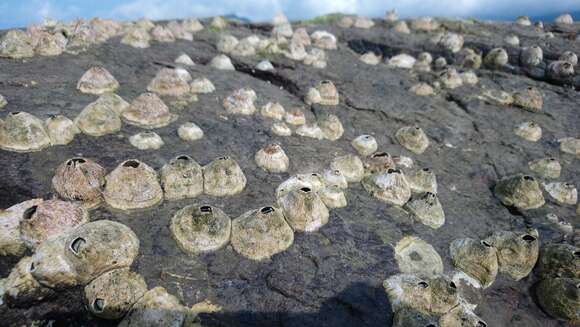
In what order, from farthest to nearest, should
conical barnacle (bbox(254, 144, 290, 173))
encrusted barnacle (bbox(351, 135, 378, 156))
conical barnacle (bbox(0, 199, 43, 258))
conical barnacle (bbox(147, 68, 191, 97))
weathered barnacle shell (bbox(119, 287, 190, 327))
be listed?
conical barnacle (bbox(147, 68, 191, 97)) < encrusted barnacle (bbox(351, 135, 378, 156)) < conical barnacle (bbox(254, 144, 290, 173)) < conical barnacle (bbox(0, 199, 43, 258)) < weathered barnacle shell (bbox(119, 287, 190, 327))

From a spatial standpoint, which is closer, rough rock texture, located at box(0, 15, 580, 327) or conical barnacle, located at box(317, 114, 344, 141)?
rough rock texture, located at box(0, 15, 580, 327)

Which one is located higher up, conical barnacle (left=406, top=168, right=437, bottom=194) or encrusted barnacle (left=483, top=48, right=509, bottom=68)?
encrusted barnacle (left=483, top=48, right=509, bottom=68)

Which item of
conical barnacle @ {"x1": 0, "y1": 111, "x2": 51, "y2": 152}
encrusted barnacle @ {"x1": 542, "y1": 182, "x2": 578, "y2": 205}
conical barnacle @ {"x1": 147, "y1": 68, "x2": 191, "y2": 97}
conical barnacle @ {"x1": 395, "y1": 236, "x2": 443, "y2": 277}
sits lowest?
encrusted barnacle @ {"x1": 542, "y1": 182, "x2": 578, "y2": 205}

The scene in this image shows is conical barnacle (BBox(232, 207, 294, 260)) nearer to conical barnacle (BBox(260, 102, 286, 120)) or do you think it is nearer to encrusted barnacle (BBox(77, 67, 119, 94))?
conical barnacle (BBox(260, 102, 286, 120))

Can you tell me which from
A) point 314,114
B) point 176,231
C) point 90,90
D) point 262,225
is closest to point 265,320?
point 262,225

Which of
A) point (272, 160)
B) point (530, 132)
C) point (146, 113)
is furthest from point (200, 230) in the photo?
point (530, 132)

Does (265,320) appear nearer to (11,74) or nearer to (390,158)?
(390,158)

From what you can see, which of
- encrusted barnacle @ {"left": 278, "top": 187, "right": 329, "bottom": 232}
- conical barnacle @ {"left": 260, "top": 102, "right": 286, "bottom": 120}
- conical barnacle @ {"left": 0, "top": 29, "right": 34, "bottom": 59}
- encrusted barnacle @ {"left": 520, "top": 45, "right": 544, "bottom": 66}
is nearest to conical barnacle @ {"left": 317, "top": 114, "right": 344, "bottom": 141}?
conical barnacle @ {"left": 260, "top": 102, "right": 286, "bottom": 120}
